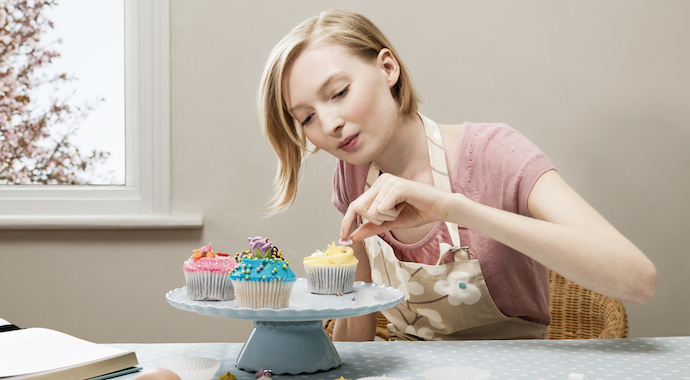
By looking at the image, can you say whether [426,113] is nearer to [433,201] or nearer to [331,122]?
[331,122]

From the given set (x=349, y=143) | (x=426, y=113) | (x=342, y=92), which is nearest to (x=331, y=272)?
(x=349, y=143)

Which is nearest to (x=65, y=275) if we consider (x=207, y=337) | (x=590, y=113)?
(x=207, y=337)

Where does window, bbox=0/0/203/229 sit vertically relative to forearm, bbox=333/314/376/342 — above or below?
above

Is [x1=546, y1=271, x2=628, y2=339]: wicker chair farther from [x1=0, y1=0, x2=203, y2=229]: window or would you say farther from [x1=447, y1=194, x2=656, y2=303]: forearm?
[x1=0, y1=0, x2=203, y2=229]: window

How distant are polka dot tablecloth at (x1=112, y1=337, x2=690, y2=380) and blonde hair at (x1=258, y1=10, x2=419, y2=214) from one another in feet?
1.55

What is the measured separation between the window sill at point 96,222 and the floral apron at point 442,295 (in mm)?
1129

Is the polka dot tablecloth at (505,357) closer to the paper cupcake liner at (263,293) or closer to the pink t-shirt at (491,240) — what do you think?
the paper cupcake liner at (263,293)

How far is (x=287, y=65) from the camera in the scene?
4.31 ft

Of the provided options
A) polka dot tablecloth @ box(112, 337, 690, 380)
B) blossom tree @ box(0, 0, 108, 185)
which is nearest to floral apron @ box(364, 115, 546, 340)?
polka dot tablecloth @ box(112, 337, 690, 380)

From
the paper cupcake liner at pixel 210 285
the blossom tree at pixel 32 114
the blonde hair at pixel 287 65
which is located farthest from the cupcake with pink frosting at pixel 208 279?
the blossom tree at pixel 32 114

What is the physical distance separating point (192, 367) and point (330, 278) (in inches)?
17.4

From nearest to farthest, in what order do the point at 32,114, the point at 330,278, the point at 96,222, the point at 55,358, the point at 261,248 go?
the point at 55,358, the point at 261,248, the point at 330,278, the point at 96,222, the point at 32,114

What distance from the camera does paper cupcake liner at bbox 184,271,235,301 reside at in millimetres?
1240

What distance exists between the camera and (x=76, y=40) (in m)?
2.57
